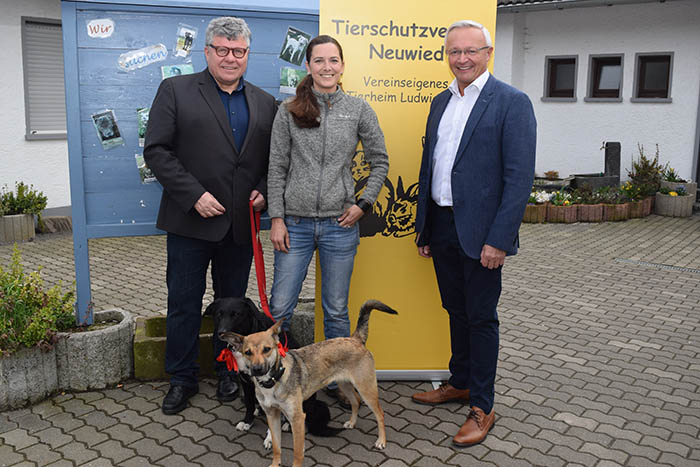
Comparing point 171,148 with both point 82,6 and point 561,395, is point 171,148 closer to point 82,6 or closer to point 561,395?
point 82,6

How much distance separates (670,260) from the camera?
914 centimetres

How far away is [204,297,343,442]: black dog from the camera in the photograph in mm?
3748

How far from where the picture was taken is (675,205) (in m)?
12.8

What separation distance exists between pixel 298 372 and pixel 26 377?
193 cm

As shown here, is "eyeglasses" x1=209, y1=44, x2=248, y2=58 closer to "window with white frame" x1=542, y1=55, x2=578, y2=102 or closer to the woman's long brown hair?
the woman's long brown hair

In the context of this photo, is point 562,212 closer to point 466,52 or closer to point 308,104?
point 466,52

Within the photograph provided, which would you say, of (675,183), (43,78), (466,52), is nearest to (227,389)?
(466,52)

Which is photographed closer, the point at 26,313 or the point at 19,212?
the point at 26,313

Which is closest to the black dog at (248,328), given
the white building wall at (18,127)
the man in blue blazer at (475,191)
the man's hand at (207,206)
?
the man's hand at (207,206)

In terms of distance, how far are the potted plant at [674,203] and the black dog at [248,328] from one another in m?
11.0

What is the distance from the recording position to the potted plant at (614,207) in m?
12.3

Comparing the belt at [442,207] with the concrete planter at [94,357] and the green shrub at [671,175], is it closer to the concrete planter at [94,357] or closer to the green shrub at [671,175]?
the concrete planter at [94,357]

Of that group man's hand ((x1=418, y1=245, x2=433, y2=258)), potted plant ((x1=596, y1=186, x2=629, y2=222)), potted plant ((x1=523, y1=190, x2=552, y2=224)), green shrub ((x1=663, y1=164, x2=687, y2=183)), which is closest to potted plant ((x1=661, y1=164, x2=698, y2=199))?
green shrub ((x1=663, y1=164, x2=687, y2=183))

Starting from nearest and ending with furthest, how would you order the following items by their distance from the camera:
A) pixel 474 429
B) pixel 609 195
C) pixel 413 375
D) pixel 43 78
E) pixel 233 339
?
1. pixel 233 339
2. pixel 474 429
3. pixel 413 375
4. pixel 43 78
5. pixel 609 195
